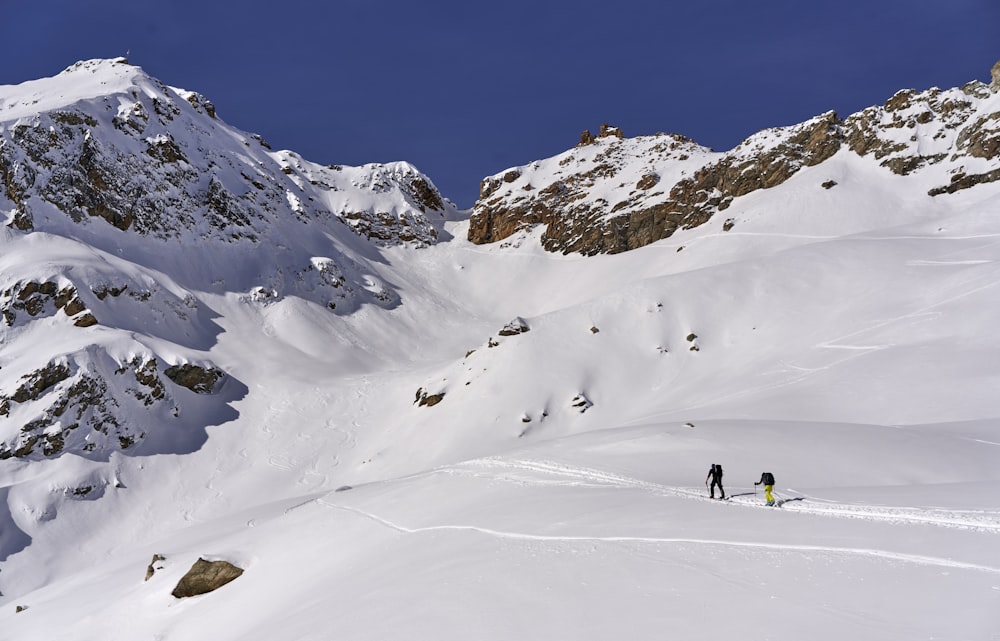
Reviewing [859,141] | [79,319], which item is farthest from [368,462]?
[859,141]

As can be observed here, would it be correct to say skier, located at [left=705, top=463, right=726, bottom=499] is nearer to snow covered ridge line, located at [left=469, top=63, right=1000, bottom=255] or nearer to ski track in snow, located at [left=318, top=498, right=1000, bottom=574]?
ski track in snow, located at [left=318, top=498, right=1000, bottom=574]

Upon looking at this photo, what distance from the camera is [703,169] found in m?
102

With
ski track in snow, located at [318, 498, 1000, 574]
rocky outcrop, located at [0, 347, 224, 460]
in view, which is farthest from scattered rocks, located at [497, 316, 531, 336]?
ski track in snow, located at [318, 498, 1000, 574]

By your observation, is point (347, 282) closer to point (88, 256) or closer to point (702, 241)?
point (88, 256)

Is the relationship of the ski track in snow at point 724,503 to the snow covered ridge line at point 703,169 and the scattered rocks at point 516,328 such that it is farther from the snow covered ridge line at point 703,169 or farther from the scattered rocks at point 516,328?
the snow covered ridge line at point 703,169

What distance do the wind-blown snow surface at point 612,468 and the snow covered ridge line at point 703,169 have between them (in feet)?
14.7

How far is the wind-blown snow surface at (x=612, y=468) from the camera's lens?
34.1 ft

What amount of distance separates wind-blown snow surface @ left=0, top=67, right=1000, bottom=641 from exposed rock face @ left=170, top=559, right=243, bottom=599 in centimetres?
41

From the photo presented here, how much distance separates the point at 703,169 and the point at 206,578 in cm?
9855

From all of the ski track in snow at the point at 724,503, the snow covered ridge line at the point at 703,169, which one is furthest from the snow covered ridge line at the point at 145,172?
the ski track in snow at the point at 724,503

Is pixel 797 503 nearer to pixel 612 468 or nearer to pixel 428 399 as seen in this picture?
pixel 612 468

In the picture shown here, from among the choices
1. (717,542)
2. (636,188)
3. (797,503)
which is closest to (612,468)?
(797,503)

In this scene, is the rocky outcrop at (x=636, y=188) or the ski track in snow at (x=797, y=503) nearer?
the ski track in snow at (x=797, y=503)

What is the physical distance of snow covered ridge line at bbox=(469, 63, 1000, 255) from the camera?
81456 millimetres
